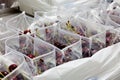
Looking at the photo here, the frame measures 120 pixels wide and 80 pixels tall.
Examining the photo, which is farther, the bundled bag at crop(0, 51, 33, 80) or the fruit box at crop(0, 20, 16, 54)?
the fruit box at crop(0, 20, 16, 54)

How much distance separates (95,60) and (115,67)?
0.43 ft

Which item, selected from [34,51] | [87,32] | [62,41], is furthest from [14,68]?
[87,32]

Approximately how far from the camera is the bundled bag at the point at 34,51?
871 millimetres

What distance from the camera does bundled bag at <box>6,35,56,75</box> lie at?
2.86 feet

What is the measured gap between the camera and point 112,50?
104 centimetres

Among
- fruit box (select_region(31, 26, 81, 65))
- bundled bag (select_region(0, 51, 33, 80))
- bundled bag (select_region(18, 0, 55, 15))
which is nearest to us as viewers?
bundled bag (select_region(0, 51, 33, 80))

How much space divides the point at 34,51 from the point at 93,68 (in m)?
0.25

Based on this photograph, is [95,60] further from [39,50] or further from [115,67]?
[39,50]

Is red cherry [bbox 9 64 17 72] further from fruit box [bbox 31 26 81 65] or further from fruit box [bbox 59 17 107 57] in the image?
fruit box [bbox 59 17 107 57]

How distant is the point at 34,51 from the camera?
0.98m

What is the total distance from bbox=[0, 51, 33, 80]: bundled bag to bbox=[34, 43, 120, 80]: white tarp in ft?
0.18

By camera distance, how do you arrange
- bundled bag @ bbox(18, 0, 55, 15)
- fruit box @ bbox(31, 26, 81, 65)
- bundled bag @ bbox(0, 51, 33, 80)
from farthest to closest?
bundled bag @ bbox(18, 0, 55, 15)
fruit box @ bbox(31, 26, 81, 65)
bundled bag @ bbox(0, 51, 33, 80)

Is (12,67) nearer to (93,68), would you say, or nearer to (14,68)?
(14,68)

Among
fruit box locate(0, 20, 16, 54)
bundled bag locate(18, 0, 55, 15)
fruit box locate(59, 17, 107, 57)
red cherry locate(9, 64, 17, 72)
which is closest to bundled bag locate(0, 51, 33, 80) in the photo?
red cherry locate(9, 64, 17, 72)
